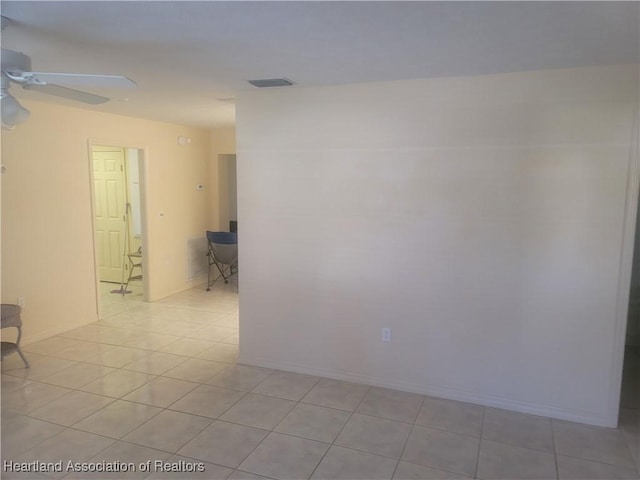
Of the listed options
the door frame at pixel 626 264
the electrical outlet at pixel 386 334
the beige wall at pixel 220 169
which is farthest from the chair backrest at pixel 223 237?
the door frame at pixel 626 264

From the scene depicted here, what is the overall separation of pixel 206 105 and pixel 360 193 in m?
1.86

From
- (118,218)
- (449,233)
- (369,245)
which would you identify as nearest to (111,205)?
(118,218)

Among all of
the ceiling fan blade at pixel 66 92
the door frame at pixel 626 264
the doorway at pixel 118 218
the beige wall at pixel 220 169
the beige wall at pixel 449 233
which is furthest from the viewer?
the beige wall at pixel 220 169

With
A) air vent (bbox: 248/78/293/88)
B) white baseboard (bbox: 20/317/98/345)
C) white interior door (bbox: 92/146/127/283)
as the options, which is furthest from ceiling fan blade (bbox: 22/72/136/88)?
white interior door (bbox: 92/146/127/283)

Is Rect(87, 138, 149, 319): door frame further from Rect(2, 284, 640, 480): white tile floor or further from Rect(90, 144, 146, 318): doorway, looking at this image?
Rect(2, 284, 640, 480): white tile floor

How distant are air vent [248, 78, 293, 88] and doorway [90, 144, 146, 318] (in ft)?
11.2

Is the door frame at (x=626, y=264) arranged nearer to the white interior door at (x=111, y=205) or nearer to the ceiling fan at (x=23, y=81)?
the ceiling fan at (x=23, y=81)

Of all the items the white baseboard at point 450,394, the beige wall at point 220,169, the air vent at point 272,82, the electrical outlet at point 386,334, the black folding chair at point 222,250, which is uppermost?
the air vent at point 272,82

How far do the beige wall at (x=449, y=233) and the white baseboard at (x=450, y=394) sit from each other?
0.4 inches

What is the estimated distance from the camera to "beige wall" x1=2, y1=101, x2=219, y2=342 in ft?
12.8

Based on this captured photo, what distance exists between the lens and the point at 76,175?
4.45 m

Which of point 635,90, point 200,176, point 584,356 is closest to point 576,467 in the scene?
point 584,356

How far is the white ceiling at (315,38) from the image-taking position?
5.87 ft

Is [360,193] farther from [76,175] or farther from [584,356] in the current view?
[76,175]
